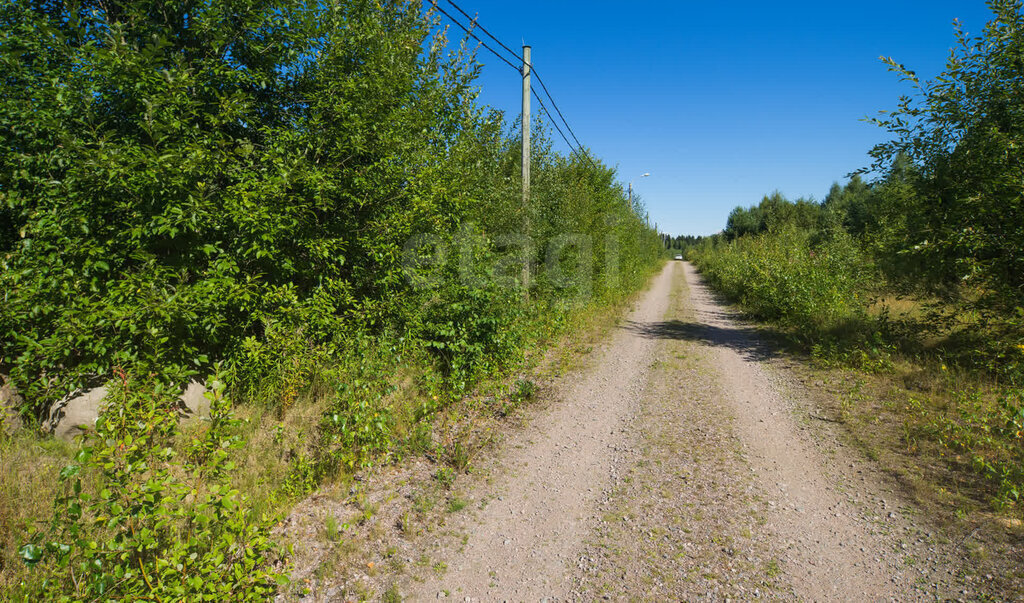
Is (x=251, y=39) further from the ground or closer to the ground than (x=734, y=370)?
further from the ground

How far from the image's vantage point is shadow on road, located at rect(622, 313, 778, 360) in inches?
385

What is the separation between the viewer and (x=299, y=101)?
564cm

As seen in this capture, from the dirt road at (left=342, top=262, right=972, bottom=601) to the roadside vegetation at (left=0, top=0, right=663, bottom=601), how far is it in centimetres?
114

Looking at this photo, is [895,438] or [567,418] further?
[567,418]

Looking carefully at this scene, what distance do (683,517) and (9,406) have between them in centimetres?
633

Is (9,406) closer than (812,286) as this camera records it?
Yes

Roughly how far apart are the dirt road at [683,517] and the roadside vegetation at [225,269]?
44.7 inches

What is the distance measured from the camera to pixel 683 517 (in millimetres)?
3760

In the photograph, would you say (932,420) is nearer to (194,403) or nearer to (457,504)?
(457,504)

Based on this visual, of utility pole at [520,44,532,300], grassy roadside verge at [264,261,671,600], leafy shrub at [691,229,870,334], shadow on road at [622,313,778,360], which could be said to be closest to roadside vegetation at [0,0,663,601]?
grassy roadside verge at [264,261,671,600]

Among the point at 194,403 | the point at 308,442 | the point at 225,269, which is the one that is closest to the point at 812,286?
the point at 308,442

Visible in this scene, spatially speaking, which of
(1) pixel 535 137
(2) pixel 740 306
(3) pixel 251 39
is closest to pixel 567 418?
(3) pixel 251 39

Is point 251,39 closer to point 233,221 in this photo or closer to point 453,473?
point 233,221

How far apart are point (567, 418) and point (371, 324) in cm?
294
